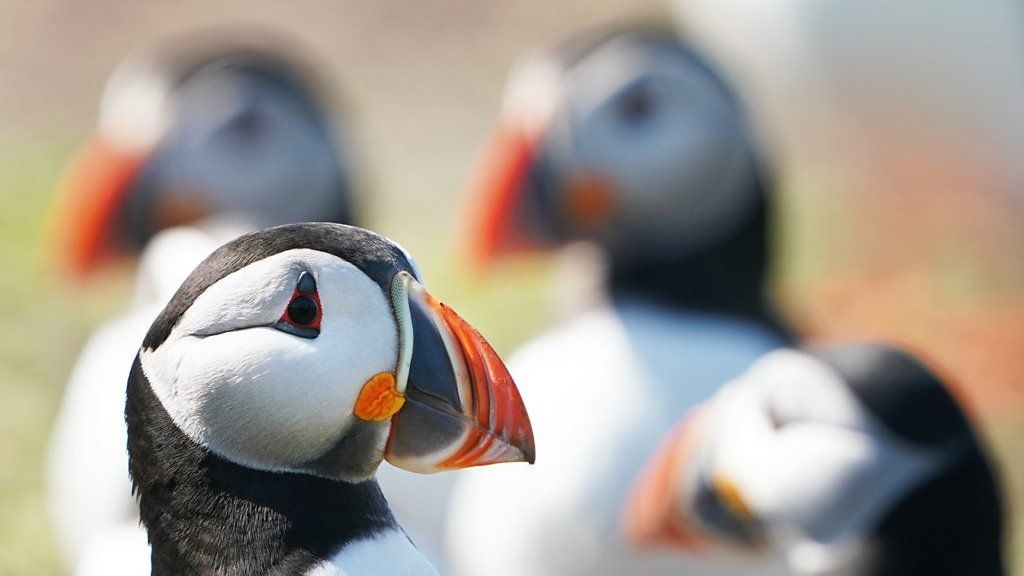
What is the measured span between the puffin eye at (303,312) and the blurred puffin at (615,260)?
6.15 ft

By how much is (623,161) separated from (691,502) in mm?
1487

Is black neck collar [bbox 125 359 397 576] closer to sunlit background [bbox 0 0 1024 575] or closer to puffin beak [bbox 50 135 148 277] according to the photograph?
sunlit background [bbox 0 0 1024 575]

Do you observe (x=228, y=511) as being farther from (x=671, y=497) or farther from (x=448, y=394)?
(x=671, y=497)

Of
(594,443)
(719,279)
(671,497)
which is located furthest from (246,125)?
(671,497)

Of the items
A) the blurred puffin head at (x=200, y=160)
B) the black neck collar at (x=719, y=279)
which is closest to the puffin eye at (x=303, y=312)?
the black neck collar at (x=719, y=279)

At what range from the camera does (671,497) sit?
3.25 meters

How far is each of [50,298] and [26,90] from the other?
3.79 metres

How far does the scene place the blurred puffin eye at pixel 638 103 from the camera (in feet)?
14.5

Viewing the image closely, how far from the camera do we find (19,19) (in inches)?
425

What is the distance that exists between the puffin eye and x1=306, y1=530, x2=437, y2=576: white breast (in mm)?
266

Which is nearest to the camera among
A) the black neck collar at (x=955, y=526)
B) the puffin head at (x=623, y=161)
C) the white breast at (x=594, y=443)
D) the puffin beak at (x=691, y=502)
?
the black neck collar at (x=955, y=526)

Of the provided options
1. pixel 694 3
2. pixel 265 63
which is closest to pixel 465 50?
pixel 694 3

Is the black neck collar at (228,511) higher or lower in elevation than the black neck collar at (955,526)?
higher

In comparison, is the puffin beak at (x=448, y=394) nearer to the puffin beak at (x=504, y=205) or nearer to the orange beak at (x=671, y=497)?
the orange beak at (x=671, y=497)
